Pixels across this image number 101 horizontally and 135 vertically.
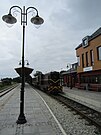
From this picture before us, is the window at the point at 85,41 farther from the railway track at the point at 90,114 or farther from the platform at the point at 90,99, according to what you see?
the railway track at the point at 90,114

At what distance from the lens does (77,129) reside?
27.2 ft

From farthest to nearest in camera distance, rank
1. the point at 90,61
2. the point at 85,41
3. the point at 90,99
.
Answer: the point at 85,41
the point at 90,61
the point at 90,99

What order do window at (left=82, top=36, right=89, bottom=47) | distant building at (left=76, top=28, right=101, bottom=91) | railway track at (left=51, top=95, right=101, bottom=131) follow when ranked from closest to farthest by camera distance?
railway track at (left=51, top=95, right=101, bottom=131), distant building at (left=76, top=28, right=101, bottom=91), window at (left=82, top=36, right=89, bottom=47)

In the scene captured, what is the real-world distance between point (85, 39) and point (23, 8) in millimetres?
29088

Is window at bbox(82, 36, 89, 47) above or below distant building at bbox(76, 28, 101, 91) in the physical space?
above

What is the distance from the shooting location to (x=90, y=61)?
120ft

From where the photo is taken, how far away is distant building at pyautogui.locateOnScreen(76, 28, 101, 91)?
32.8 m

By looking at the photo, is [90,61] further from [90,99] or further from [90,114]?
[90,114]

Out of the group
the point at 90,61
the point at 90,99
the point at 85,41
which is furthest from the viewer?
the point at 85,41

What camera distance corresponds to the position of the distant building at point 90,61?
3278 cm

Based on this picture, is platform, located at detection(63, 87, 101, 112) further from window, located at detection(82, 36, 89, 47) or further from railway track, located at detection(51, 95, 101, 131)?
window, located at detection(82, 36, 89, 47)

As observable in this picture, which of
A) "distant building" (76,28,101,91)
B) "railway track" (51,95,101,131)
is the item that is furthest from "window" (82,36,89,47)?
"railway track" (51,95,101,131)

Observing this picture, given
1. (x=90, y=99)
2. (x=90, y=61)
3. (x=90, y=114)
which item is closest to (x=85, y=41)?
(x=90, y=61)

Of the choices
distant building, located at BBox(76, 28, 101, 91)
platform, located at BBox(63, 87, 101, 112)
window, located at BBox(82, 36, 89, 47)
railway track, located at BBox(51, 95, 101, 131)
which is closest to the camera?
railway track, located at BBox(51, 95, 101, 131)
